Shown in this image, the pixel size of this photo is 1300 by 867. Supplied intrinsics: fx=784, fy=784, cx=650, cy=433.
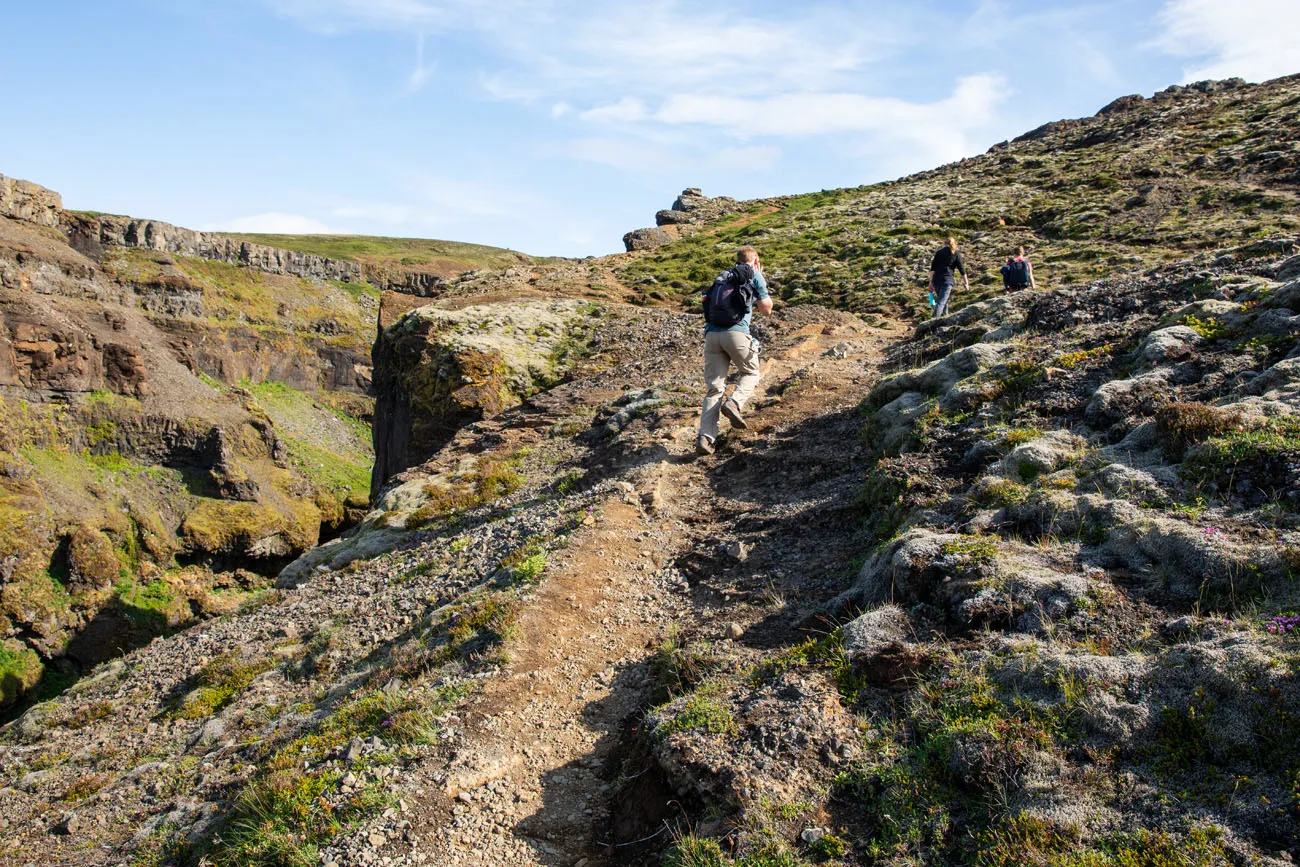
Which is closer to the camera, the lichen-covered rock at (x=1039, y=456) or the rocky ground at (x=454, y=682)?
the rocky ground at (x=454, y=682)

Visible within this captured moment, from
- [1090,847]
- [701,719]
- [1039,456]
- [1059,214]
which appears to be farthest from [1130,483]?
[1059,214]

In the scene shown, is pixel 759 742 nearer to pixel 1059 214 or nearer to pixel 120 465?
pixel 1059 214

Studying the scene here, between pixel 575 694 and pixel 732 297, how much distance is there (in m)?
7.28

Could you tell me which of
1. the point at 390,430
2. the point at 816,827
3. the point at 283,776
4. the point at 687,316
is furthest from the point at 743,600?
the point at 390,430

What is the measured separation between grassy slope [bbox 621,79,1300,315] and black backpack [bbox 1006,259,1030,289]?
10.3 feet

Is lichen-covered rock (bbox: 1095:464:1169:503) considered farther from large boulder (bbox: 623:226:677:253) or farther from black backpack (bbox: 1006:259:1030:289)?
large boulder (bbox: 623:226:677:253)

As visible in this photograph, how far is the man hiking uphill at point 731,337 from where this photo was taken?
12.5m

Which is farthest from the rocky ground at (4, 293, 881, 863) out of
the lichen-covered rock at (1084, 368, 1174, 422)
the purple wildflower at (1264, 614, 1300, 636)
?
the purple wildflower at (1264, 614, 1300, 636)

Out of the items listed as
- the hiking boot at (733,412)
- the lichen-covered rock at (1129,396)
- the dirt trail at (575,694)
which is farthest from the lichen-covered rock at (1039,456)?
the hiking boot at (733,412)

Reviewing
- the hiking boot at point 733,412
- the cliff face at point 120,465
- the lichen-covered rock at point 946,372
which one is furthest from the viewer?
the cliff face at point 120,465

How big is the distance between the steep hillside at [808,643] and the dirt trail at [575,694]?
4cm

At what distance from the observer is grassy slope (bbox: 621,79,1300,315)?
26.9 meters

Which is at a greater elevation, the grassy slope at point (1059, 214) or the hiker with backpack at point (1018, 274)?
the grassy slope at point (1059, 214)

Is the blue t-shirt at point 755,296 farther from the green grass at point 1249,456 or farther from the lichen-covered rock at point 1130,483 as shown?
the green grass at point 1249,456
